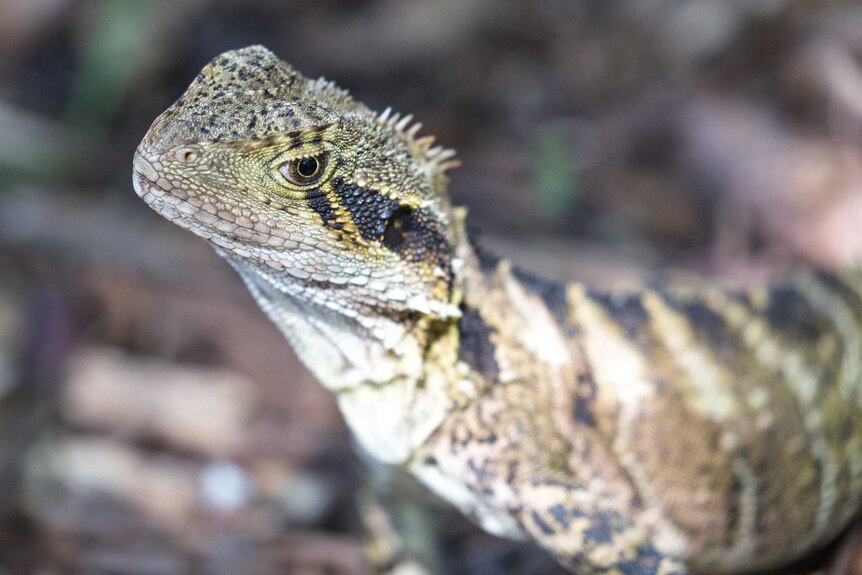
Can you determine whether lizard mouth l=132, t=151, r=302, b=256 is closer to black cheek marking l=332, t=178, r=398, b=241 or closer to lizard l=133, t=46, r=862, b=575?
lizard l=133, t=46, r=862, b=575

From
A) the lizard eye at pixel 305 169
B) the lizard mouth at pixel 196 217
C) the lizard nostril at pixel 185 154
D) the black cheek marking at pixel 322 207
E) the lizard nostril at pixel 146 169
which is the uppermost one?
the lizard eye at pixel 305 169

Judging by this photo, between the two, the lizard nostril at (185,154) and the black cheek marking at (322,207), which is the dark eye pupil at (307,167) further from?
the lizard nostril at (185,154)

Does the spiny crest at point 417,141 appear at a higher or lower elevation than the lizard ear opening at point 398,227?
higher

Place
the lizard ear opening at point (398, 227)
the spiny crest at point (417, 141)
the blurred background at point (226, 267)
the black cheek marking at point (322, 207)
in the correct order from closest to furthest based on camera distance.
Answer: the black cheek marking at point (322, 207), the lizard ear opening at point (398, 227), the spiny crest at point (417, 141), the blurred background at point (226, 267)

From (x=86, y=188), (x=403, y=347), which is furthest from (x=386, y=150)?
(x=86, y=188)

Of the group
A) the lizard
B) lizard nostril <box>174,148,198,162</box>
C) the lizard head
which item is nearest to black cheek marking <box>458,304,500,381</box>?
the lizard

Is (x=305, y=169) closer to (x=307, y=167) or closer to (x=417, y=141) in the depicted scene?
(x=307, y=167)

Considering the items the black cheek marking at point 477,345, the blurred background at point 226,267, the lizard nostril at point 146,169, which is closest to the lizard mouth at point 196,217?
the lizard nostril at point 146,169

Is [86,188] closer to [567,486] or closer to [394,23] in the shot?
[394,23]
